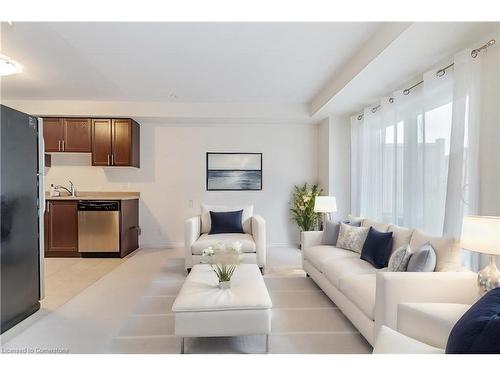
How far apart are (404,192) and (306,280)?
156cm

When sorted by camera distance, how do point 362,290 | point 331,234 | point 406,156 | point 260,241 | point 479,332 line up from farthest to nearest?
point 260,241 → point 331,234 → point 406,156 → point 362,290 → point 479,332

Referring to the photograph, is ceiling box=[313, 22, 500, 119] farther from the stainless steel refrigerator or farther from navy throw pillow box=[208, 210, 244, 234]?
the stainless steel refrigerator

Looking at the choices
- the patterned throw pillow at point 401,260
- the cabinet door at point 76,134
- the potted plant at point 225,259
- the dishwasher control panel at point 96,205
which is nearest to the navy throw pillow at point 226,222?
the dishwasher control panel at point 96,205

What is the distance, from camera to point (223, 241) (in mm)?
3777

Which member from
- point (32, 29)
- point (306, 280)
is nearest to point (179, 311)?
point (306, 280)

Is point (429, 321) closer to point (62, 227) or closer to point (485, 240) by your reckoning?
point (485, 240)

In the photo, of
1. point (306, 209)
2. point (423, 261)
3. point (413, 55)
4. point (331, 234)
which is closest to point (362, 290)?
point (423, 261)

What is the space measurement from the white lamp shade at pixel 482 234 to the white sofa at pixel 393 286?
291 millimetres

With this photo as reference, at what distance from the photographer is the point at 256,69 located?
354cm

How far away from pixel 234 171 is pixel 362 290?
3.74m

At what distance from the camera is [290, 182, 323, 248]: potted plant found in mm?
5243

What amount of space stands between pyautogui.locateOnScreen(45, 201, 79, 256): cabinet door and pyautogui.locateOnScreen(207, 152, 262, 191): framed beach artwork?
2292mm

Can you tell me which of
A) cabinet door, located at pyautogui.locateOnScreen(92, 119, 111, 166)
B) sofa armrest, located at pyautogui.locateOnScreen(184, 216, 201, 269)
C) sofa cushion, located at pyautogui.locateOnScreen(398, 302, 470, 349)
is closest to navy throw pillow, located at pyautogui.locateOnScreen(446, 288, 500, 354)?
sofa cushion, located at pyautogui.locateOnScreen(398, 302, 470, 349)

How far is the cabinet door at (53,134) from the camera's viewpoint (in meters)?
4.96
